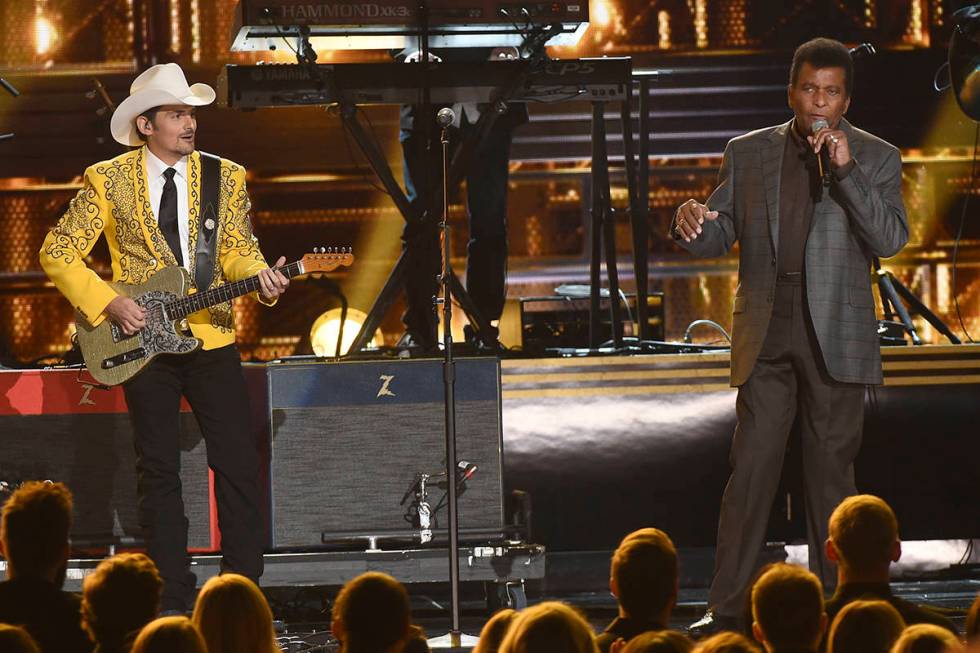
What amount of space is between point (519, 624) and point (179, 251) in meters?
3.20

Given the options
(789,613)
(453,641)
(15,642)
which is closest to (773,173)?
(453,641)

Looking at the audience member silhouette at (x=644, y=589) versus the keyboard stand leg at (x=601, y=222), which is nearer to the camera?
the audience member silhouette at (x=644, y=589)

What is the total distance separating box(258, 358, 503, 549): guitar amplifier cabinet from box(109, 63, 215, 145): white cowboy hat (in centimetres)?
112

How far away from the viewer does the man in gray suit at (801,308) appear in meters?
5.08

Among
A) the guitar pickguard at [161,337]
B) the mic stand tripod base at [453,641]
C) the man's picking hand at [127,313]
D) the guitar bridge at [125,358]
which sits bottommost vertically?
the mic stand tripod base at [453,641]

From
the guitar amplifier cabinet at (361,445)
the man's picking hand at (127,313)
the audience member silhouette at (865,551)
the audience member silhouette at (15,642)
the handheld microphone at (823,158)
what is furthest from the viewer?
the guitar amplifier cabinet at (361,445)

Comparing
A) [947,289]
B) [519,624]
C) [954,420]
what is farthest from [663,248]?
[519,624]

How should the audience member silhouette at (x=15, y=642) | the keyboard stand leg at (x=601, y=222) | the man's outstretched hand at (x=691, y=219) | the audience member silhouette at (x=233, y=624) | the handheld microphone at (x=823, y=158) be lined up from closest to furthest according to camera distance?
the audience member silhouette at (x=15, y=642), the audience member silhouette at (x=233, y=624), the handheld microphone at (x=823, y=158), the man's outstretched hand at (x=691, y=219), the keyboard stand leg at (x=601, y=222)

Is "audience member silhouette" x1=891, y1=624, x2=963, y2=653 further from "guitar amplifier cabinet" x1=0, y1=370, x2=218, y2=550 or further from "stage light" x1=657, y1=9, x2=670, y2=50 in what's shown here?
"stage light" x1=657, y1=9, x2=670, y2=50

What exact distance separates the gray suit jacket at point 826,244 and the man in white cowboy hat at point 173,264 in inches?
66.0

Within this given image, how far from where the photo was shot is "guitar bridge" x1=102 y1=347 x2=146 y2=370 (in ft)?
17.9

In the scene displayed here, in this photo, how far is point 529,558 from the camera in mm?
5879

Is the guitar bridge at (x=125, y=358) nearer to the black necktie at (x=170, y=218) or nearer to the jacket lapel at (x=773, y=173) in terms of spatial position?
the black necktie at (x=170, y=218)

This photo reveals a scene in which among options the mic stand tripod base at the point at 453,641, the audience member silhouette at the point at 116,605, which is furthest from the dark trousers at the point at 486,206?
the audience member silhouette at the point at 116,605
